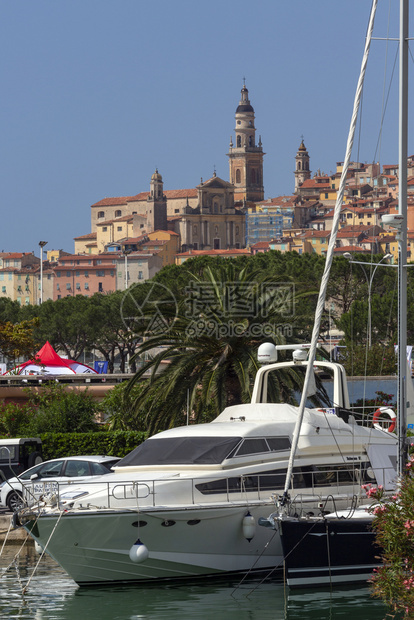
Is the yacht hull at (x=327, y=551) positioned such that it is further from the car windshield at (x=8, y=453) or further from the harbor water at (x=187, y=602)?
the car windshield at (x=8, y=453)

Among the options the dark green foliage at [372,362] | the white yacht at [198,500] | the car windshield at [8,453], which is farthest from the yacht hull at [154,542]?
the dark green foliage at [372,362]

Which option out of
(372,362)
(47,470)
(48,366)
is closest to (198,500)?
(47,470)

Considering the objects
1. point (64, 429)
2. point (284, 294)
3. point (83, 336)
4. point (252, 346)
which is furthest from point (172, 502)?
point (83, 336)

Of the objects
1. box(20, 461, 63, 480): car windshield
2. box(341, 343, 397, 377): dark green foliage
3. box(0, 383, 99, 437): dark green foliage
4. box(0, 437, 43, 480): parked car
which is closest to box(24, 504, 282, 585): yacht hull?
box(20, 461, 63, 480): car windshield

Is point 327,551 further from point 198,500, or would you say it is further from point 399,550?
point 399,550

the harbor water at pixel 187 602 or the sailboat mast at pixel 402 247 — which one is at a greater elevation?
the sailboat mast at pixel 402 247

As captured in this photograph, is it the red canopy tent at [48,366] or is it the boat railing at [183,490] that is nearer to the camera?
the boat railing at [183,490]

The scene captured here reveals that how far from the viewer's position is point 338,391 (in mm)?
19766

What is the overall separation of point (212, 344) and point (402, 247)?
25.5ft

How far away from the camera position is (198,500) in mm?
16359

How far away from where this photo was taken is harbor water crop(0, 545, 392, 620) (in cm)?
1477

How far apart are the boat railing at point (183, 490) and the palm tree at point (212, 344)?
539 cm

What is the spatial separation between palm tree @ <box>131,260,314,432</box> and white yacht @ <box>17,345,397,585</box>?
4812 mm

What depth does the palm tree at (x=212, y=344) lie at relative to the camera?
23.0m
